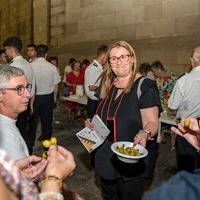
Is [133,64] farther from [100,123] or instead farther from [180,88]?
[180,88]

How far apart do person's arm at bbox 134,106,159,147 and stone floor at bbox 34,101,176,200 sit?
1.53 metres

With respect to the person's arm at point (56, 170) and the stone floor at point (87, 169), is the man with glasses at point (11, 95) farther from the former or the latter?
the stone floor at point (87, 169)

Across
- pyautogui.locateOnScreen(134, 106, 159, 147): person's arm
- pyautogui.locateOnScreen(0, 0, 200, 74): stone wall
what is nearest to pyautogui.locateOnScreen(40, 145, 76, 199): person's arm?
pyautogui.locateOnScreen(134, 106, 159, 147): person's arm

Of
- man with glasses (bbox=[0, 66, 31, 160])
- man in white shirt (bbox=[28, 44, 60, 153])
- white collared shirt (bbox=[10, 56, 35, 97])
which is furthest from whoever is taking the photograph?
man in white shirt (bbox=[28, 44, 60, 153])

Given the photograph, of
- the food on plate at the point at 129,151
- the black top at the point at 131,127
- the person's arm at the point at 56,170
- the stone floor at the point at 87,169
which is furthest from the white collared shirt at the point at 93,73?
the person's arm at the point at 56,170

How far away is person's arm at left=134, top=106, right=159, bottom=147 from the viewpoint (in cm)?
215

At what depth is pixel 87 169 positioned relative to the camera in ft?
14.0

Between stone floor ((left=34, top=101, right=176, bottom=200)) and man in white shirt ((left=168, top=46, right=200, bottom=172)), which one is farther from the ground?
man in white shirt ((left=168, top=46, right=200, bottom=172))

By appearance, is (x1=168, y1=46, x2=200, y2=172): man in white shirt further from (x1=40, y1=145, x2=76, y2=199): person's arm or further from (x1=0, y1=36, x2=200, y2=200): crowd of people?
(x1=40, y1=145, x2=76, y2=199): person's arm

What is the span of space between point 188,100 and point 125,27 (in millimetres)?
4676

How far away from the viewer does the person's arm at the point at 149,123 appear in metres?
2.15

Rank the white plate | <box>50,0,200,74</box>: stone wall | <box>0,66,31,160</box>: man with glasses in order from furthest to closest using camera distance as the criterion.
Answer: <box>50,0,200,74</box>: stone wall → <box>0,66,31,160</box>: man with glasses → the white plate

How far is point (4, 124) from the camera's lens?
74.3 inches

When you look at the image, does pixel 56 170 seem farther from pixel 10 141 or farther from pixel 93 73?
pixel 93 73
